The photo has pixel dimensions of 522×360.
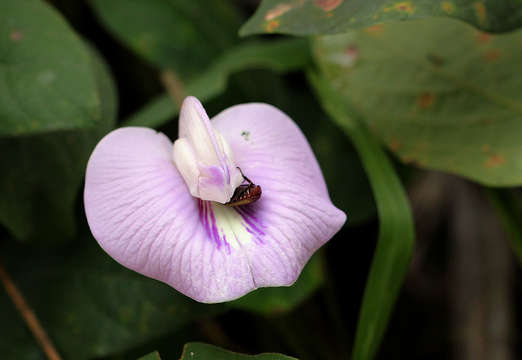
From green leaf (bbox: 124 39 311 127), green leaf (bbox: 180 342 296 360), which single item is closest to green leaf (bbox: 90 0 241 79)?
green leaf (bbox: 124 39 311 127)

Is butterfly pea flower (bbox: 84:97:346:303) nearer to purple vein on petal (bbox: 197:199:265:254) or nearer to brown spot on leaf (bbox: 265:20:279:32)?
purple vein on petal (bbox: 197:199:265:254)

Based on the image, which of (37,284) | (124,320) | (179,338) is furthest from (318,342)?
(37,284)

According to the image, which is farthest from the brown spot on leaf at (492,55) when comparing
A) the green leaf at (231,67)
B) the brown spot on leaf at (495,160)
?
the green leaf at (231,67)

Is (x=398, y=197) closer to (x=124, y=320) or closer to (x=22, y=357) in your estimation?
(x=124, y=320)

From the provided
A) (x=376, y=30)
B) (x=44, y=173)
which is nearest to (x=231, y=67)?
(x=376, y=30)

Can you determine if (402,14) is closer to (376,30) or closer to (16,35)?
(376,30)

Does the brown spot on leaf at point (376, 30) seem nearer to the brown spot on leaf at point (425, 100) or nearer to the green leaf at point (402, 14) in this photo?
the brown spot on leaf at point (425, 100)
